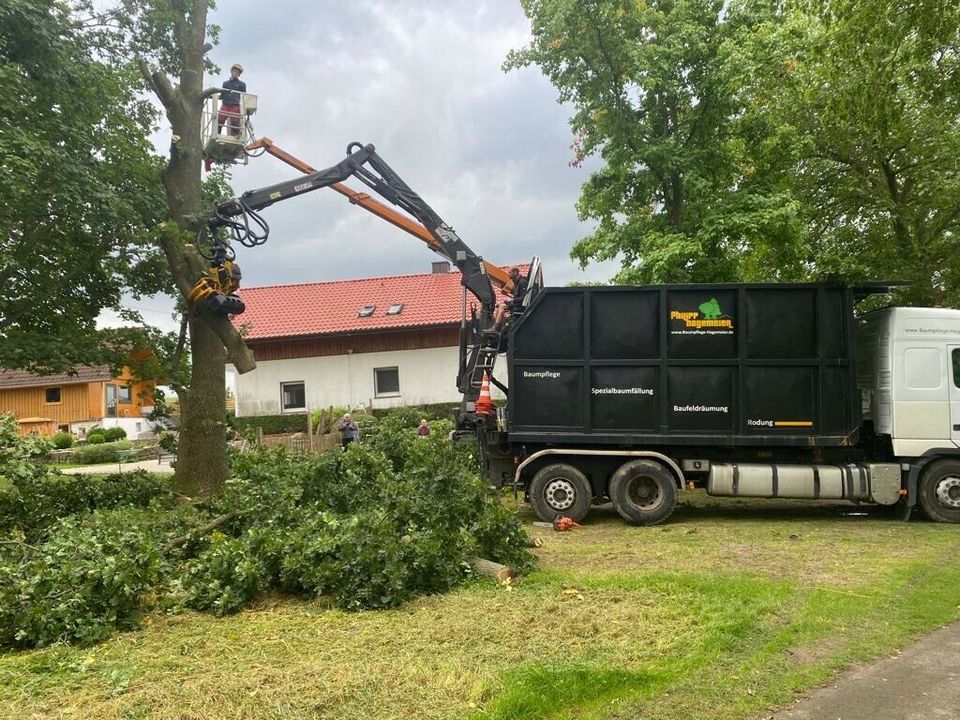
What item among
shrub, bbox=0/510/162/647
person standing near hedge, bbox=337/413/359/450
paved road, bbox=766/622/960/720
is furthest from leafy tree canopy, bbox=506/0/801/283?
shrub, bbox=0/510/162/647

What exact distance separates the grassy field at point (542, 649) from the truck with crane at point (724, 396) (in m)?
2.46

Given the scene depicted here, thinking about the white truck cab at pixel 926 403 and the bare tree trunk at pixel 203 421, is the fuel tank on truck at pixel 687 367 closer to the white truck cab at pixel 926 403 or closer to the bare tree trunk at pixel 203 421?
the white truck cab at pixel 926 403

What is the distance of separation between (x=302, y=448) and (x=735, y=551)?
1515 centimetres

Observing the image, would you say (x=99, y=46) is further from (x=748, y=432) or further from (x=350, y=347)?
(x=350, y=347)

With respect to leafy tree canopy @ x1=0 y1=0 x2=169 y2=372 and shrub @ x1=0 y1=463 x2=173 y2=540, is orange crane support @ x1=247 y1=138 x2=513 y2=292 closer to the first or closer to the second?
leafy tree canopy @ x1=0 y1=0 x2=169 y2=372

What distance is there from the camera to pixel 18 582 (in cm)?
545

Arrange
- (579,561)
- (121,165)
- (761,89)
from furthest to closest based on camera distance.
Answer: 1. (761,89)
2. (121,165)
3. (579,561)

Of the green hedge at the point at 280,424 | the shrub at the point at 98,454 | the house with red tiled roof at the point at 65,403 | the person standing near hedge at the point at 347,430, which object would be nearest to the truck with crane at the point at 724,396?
the person standing near hedge at the point at 347,430

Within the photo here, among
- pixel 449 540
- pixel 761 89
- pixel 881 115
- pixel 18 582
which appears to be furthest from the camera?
pixel 761 89

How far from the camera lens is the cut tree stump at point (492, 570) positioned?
22.3 ft

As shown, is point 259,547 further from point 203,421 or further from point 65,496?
point 203,421

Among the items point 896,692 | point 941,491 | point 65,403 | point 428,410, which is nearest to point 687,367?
point 941,491

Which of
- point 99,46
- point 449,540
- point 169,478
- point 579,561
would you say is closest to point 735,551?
point 579,561

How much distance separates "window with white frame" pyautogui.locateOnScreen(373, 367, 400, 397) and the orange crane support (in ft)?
58.2
